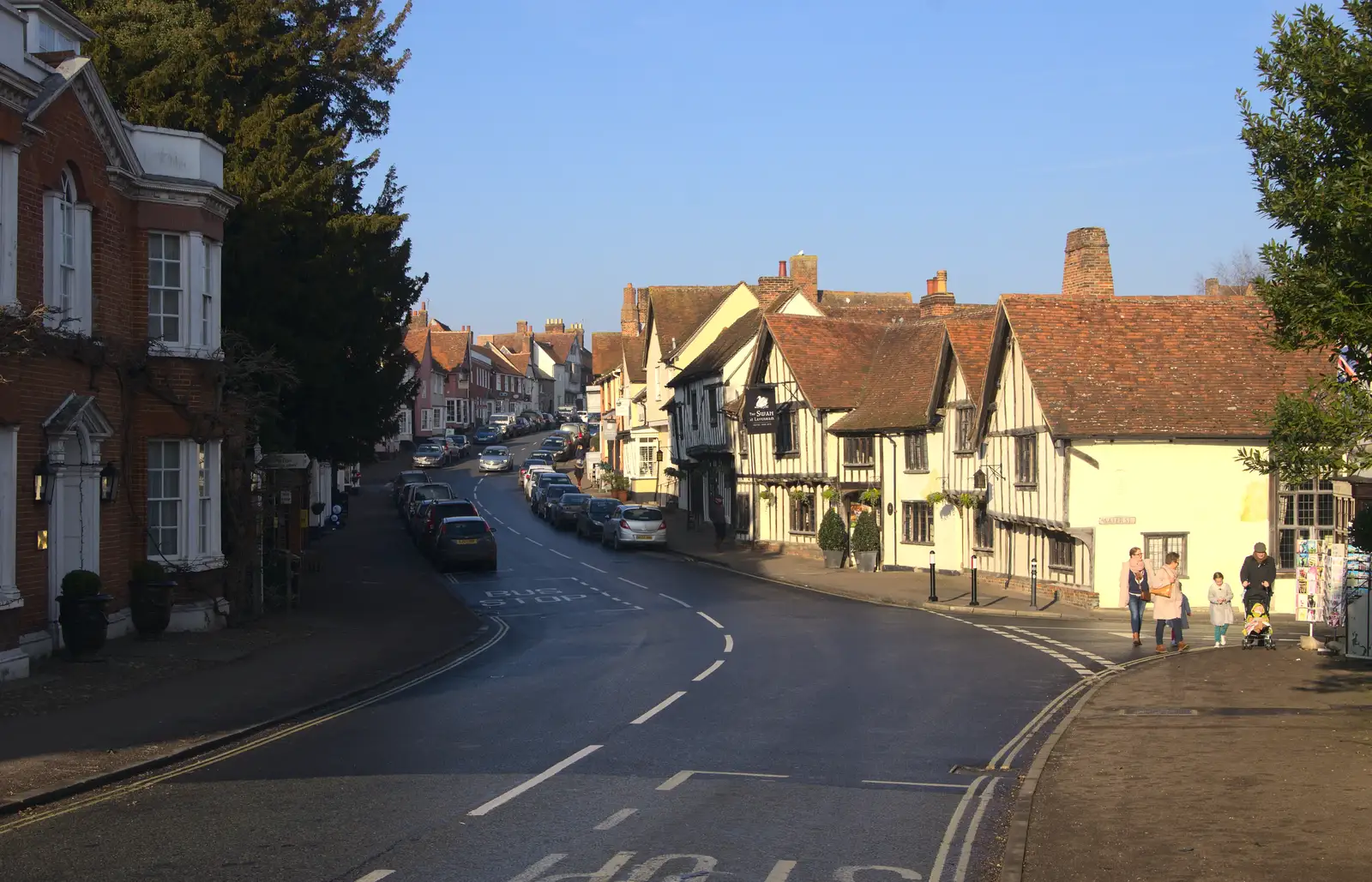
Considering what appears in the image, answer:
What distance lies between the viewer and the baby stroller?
901 inches

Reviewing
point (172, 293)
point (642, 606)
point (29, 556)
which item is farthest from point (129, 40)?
point (642, 606)

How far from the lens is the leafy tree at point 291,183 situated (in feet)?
94.9

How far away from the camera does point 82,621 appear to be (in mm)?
18766

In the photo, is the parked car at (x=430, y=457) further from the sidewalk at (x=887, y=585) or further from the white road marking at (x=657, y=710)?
the white road marking at (x=657, y=710)

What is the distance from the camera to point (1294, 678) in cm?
1869

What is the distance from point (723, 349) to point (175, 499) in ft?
123

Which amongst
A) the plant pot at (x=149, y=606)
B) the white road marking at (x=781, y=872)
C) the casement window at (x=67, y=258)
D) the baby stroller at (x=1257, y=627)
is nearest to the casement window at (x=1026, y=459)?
the baby stroller at (x=1257, y=627)

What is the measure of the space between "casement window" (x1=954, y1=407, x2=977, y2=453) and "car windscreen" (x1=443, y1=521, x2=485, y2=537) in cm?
1427

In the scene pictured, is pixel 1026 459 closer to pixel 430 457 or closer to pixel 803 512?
pixel 803 512

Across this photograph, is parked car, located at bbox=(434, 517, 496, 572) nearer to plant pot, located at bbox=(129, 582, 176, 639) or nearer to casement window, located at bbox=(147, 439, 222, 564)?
casement window, located at bbox=(147, 439, 222, 564)

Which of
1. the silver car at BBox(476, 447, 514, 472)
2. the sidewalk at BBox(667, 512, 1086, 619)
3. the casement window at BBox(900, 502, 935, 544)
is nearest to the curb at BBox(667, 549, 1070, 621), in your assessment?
the sidewalk at BBox(667, 512, 1086, 619)

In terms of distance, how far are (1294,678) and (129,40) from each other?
25857 millimetres

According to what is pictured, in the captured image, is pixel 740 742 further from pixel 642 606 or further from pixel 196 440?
pixel 642 606

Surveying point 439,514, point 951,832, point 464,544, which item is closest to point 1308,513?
point 464,544
